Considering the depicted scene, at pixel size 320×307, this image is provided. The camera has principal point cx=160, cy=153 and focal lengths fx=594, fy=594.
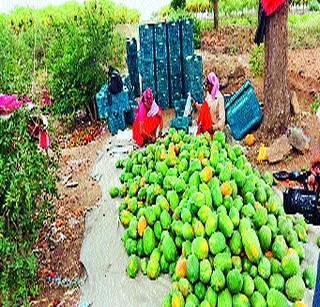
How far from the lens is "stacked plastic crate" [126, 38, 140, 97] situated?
26.9ft

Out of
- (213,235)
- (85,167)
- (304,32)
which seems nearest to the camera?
(213,235)

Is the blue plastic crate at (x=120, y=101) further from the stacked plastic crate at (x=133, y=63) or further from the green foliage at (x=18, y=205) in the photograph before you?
the green foliage at (x=18, y=205)

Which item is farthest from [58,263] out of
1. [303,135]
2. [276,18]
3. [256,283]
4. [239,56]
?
[239,56]

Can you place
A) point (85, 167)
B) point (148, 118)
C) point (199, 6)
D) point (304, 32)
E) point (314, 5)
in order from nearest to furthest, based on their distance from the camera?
point (148, 118) → point (85, 167) → point (304, 32) → point (314, 5) → point (199, 6)

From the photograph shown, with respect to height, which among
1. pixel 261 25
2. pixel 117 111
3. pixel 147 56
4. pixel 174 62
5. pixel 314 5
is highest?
pixel 261 25

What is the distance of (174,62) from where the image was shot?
7.88 metres

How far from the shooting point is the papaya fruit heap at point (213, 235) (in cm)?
328

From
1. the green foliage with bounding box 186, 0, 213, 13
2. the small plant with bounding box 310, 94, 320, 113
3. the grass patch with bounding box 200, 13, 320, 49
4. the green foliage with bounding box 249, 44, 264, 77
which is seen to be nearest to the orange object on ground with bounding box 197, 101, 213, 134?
the small plant with bounding box 310, 94, 320, 113

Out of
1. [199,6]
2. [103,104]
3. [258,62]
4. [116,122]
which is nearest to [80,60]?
[103,104]

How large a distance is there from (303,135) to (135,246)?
9.51 feet

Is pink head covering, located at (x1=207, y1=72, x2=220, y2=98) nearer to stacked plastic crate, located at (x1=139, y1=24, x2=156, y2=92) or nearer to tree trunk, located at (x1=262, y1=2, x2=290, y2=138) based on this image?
tree trunk, located at (x1=262, y1=2, x2=290, y2=138)

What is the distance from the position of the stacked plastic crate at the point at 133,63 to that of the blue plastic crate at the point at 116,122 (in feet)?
3.06

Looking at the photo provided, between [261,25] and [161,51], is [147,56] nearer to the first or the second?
[161,51]

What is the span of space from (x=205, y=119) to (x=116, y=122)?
1.82 meters
